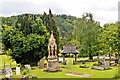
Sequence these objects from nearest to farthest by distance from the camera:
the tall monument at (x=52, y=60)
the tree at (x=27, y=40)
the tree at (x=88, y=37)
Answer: the tall monument at (x=52, y=60) < the tree at (x=27, y=40) < the tree at (x=88, y=37)

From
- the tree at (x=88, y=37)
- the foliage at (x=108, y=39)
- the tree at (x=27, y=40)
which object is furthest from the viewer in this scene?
the tree at (x=88, y=37)

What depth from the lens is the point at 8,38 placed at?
40406 mm

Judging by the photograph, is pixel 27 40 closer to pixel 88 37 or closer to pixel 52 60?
pixel 52 60

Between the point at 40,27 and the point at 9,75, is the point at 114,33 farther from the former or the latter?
the point at 9,75

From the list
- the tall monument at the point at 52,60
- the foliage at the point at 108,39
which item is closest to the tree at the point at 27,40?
the tall monument at the point at 52,60

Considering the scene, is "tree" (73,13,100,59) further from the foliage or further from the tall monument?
the tall monument

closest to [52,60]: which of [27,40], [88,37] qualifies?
[27,40]

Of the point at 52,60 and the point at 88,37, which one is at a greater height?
the point at 88,37

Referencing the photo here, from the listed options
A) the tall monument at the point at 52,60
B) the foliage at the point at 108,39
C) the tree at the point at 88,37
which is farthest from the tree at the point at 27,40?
the foliage at the point at 108,39

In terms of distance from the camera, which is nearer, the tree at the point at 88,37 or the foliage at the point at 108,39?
the foliage at the point at 108,39

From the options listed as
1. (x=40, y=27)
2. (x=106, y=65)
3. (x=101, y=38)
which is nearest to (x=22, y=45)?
(x=40, y=27)

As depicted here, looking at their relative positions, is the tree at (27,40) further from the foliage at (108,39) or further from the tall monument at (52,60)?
the foliage at (108,39)

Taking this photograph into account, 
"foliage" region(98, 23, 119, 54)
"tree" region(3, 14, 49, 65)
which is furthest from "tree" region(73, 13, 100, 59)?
"tree" region(3, 14, 49, 65)

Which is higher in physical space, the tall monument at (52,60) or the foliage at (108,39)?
the foliage at (108,39)
